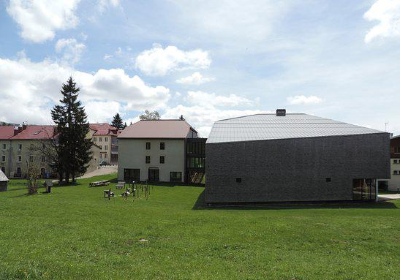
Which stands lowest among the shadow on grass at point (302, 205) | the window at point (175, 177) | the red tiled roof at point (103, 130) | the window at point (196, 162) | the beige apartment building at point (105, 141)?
the shadow on grass at point (302, 205)

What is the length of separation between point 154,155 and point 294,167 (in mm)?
31076

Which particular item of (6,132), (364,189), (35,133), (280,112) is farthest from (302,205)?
(6,132)

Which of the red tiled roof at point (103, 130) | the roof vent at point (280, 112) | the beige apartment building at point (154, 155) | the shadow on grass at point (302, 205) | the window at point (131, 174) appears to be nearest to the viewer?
the shadow on grass at point (302, 205)

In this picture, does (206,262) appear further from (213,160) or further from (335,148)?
(335,148)

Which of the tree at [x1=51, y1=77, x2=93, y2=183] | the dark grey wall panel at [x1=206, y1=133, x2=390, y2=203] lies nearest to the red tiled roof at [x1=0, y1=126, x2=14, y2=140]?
the tree at [x1=51, y1=77, x2=93, y2=183]

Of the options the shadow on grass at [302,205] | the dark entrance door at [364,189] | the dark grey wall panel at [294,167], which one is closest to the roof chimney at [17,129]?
the shadow on grass at [302,205]

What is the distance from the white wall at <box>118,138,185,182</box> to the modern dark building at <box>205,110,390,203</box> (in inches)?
907

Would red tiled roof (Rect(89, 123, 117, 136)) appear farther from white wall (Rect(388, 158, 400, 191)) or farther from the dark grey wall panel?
white wall (Rect(388, 158, 400, 191))

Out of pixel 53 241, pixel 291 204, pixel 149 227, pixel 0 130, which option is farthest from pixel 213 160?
pixel 0 130

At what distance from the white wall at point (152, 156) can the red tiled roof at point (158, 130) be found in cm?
112

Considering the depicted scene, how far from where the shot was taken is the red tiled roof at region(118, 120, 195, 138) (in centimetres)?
5836

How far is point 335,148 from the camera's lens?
34.1 meters

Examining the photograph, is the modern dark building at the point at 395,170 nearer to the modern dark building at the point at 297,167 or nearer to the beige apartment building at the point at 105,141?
the modern dark building at the point at 297,167

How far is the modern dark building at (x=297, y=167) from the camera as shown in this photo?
33.7 m
